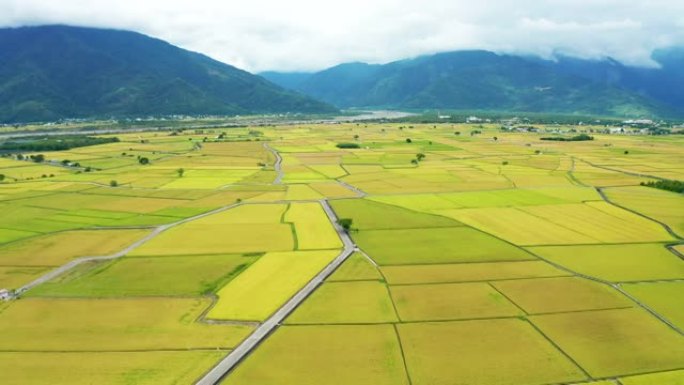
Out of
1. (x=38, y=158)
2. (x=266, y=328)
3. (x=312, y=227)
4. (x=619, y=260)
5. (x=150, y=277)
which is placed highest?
(x=38, y=158)

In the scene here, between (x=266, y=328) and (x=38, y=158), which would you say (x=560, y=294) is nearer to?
(x=266, y=328)

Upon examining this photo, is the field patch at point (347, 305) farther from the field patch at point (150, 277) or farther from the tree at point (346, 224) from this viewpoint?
the tree at point (346, 224)

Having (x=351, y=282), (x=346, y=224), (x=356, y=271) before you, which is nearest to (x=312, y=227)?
(x=346, y=224)

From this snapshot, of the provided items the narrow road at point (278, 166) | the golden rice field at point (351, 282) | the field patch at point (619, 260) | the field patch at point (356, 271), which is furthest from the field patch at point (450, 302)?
the narrow road at point (278, 166)

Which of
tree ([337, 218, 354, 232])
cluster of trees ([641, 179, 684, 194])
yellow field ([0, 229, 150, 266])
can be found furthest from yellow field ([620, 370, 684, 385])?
cluster of trees ([641, 179, 684, 194])

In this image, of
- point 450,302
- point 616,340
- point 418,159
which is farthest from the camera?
point 418,159

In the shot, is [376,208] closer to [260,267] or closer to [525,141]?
[260,267]

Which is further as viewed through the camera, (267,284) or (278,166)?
(278,166)

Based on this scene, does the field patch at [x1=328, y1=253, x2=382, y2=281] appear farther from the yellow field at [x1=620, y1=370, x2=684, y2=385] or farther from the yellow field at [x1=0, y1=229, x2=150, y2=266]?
the yellow field at [x1=0, y1=229, x2=150, y2=266]
